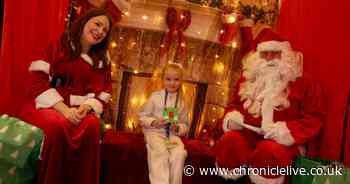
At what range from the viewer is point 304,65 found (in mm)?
2973

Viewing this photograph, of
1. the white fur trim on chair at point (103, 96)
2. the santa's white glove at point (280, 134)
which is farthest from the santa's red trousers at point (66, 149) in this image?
the santa's white glove at point (280, 134)

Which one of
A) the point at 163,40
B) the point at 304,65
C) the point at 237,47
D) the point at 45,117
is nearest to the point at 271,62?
the point at 304,65

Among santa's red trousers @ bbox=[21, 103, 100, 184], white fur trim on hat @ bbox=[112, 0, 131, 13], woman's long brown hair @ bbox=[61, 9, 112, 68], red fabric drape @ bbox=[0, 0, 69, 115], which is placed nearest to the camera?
santa's red trousers @ bbox=[21, 103, 100, 184]

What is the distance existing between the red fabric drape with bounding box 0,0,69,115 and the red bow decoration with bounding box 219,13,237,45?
148 cm

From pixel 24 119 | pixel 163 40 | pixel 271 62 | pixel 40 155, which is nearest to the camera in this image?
pixel 40 155

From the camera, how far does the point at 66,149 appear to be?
7.23 feet

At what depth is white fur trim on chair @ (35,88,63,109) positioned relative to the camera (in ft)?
7.79

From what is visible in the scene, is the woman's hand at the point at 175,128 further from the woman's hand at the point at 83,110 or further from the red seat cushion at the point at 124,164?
the woman's hand at the point at 83,110

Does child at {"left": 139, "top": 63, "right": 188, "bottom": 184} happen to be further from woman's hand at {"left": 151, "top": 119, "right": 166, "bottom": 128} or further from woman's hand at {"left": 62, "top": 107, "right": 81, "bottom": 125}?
woman's hand at {"left": 62, "top": 107, "right": 81, "bottom": 125}

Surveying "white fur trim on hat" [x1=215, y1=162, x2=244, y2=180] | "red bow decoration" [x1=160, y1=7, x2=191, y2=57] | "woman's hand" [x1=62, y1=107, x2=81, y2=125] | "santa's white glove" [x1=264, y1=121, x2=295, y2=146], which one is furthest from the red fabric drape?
"santa's white glove" [x1=264, y1=121, x2=295, y2=146]

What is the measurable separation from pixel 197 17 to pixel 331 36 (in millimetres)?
1272

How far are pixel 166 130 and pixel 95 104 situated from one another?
2.19ft

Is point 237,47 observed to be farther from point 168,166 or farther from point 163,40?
point 168,166

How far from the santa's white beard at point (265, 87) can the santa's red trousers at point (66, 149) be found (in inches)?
46.2
